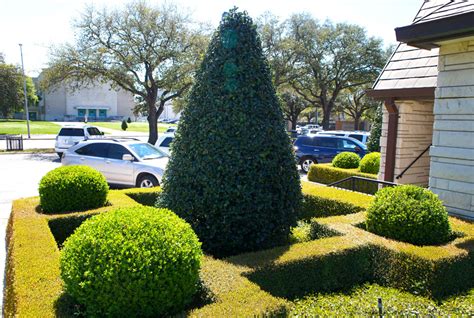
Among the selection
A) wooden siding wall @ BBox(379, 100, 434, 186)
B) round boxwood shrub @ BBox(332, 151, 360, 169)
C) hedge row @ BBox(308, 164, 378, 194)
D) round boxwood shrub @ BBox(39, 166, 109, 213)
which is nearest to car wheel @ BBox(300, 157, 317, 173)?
hedge row @ BBox(308, 164, 378, 194)

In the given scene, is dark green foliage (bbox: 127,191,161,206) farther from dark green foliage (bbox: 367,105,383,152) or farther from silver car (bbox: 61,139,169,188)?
dark green foliage (bbox: 367,105,383,152)

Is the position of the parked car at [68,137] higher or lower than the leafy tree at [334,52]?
lower

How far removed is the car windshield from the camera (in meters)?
11.1

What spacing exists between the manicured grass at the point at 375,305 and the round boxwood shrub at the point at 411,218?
77 cm

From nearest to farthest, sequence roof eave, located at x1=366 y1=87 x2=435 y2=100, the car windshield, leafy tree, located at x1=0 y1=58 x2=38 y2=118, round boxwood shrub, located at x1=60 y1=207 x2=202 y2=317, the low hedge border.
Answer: round boxwood shrub, located at x1=60 y1=207 x2=202 y2=317 → the low hedge border → roof eave, located at x1=366 y1=87 x2=435 y2=100 → the car windshield → leafy tree, located at x1=0 y1=58 x2=38 y2=118

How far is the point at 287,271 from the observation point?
4.03 metres

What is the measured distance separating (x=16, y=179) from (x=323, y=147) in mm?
12856

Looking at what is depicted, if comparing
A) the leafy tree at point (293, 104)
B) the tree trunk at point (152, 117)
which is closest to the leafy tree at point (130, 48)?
the tree trunk at point (152, 117)

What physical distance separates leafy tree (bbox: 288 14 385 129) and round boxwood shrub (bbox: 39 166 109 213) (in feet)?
92.3

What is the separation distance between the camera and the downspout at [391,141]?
30.1 feet

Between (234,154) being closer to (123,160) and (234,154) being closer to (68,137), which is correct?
(123,160)

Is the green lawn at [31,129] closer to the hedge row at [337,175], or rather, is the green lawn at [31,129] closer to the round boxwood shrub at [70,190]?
the hedge row at [337,175]

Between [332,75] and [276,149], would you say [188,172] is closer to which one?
[276,149]

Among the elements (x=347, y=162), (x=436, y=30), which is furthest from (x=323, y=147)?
(x=436, y=30)
